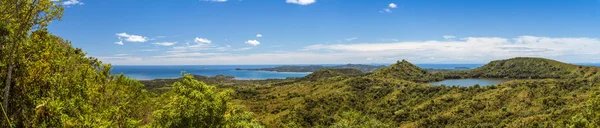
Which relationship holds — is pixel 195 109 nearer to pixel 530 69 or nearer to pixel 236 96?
pixel 236 96

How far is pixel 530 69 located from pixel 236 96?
113m

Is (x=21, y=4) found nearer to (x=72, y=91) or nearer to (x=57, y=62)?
(x=57, y=62)

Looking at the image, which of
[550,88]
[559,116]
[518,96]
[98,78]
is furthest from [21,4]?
[550,88]

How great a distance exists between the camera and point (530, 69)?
143m

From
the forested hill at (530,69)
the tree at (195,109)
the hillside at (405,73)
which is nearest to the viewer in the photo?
the tree at (195,109)

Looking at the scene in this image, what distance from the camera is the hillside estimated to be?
459 ft

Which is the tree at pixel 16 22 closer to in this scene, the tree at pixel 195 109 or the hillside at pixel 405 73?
the tree at pixel 195 109

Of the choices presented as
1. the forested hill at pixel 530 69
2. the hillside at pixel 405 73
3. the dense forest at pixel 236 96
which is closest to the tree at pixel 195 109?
the dense forest at pixel 236 96

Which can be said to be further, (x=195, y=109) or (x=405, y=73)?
(x=405, y=73)

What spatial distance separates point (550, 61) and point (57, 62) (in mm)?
169805

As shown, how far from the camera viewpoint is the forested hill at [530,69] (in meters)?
120

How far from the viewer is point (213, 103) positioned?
15641 millimetres

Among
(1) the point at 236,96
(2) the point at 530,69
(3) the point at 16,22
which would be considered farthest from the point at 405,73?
(3) the point at 16,22

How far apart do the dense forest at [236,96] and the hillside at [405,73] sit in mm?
563
